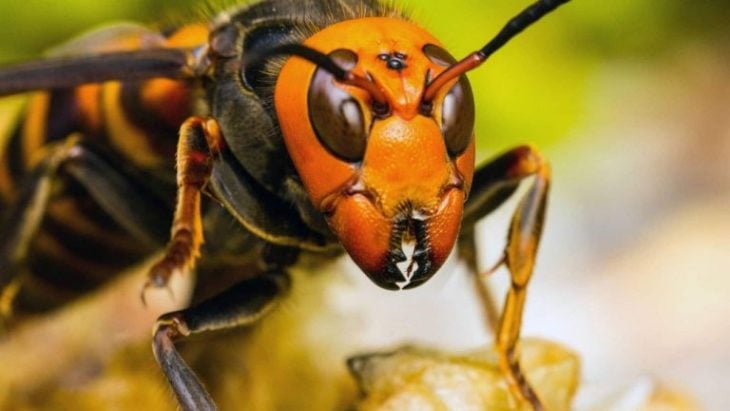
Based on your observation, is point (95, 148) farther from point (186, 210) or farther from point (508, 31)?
point (508, 31)

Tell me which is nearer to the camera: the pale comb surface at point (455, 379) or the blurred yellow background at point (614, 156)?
the pale comb surface at point (455, 379)

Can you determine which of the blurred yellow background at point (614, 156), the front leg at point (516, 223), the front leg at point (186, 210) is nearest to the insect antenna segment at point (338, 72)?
the front leg at point (186, 210)

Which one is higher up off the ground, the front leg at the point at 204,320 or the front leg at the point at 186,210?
the front leg at the point at 186,210

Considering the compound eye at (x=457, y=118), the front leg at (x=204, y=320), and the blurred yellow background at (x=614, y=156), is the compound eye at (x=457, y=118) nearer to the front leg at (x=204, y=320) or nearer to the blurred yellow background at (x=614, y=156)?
the front leg at (x=204, y=320)

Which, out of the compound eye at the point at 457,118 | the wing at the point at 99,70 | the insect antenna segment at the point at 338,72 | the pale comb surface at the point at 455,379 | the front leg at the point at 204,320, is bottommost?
the pale comb surface at the point at 455,379

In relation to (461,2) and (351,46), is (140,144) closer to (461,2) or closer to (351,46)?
(351,46)

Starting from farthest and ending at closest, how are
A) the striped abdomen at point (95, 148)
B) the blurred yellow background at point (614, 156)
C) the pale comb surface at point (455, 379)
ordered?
the blurred yellow background at point (614, 156)
the striped abdomen at point (95, 148)
the pale comb surface at point (455, 379)

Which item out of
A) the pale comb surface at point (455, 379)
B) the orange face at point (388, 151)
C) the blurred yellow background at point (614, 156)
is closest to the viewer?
the orange face at point (388, 151)
